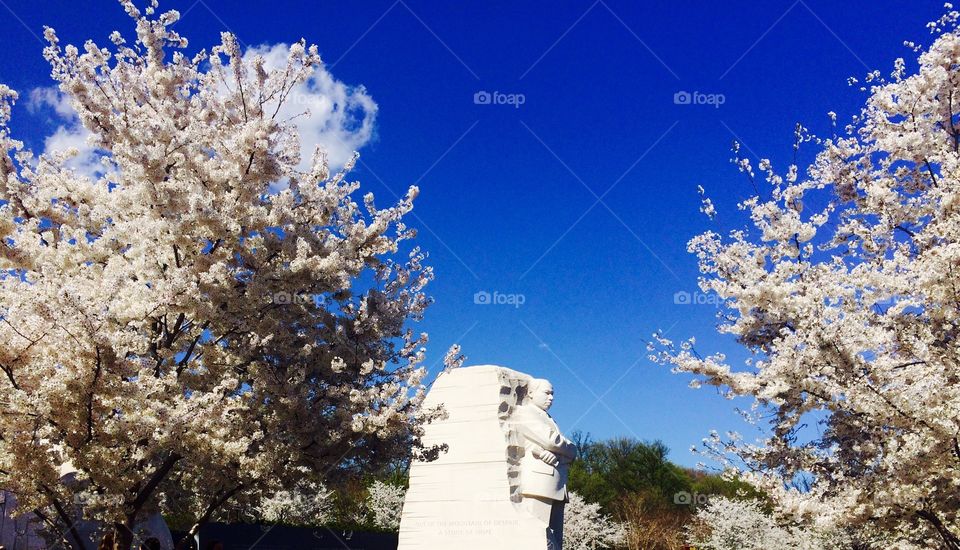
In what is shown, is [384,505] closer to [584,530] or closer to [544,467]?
[584,530]

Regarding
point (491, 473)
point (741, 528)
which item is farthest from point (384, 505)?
point (491, 473)

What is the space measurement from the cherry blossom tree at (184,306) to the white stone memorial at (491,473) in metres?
8.11

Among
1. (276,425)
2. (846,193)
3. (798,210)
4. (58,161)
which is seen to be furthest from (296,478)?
(846,193)

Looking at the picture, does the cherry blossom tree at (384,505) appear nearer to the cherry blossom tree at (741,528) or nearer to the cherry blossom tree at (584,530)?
the cherry blossom tree at (584,530)

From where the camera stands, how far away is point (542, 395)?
20844 mm

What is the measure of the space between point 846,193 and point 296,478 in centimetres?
1071

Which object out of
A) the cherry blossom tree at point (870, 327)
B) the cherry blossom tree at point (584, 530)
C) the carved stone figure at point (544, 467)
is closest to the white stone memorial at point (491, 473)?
the carved stone figure at point (544, 467)

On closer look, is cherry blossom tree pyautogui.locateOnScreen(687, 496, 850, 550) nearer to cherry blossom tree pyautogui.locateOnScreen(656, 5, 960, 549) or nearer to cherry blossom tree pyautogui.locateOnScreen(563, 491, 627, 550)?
cherry blossom tree pyautogui.locateOnScreen(563, 491, 627, 550)

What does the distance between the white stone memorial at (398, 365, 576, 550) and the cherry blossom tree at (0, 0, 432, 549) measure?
811 cm

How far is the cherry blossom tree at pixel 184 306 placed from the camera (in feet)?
25.7

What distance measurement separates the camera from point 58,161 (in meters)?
10.9

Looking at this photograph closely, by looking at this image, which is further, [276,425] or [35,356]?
[276,425]

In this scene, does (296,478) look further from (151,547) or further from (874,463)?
(874,463)

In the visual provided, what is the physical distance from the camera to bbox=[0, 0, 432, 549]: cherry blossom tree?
7.83 m
